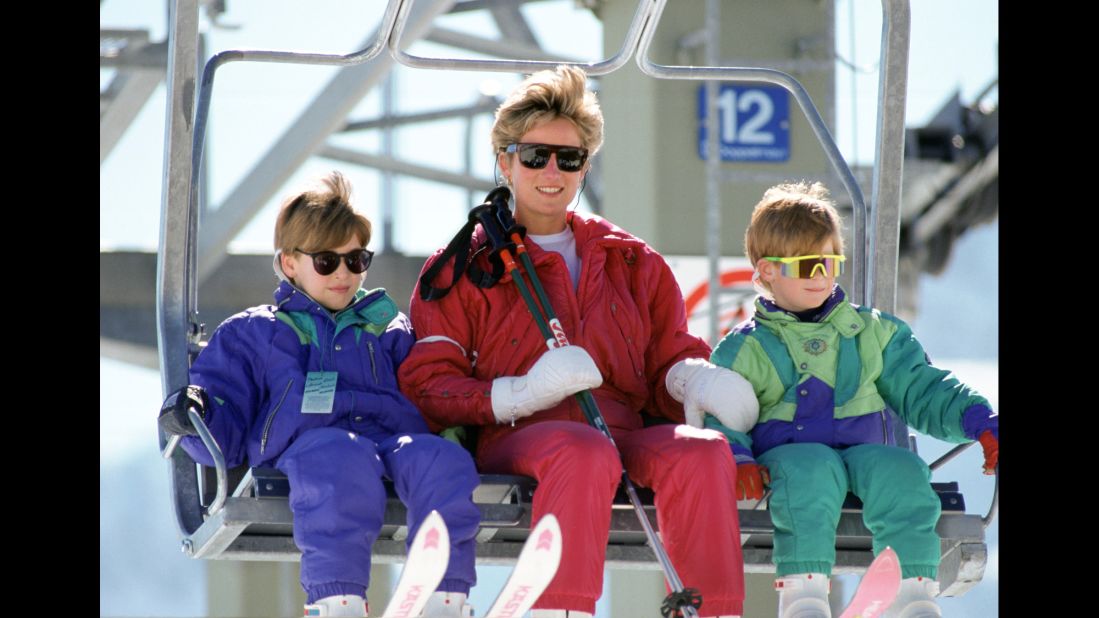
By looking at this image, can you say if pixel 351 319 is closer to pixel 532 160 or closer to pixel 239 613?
pixel 532 160

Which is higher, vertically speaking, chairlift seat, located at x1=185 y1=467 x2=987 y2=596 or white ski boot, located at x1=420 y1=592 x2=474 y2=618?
chairlift seat, located at x1=185 y1=467 x2=987 y2=596

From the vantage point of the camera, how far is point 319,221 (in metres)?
4.29

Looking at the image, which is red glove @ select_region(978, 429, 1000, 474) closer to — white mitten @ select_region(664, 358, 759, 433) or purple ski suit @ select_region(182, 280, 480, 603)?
white mitten @ select_region(664, 358, 759, 433)

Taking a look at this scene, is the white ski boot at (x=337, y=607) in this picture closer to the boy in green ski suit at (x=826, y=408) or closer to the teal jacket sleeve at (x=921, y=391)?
the boy in green ski suit at (x=826, y=408)

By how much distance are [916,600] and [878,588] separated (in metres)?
0.17

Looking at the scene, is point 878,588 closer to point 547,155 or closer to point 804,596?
point 804,596

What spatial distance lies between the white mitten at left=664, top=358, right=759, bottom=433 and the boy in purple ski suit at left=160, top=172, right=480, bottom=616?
60 cm

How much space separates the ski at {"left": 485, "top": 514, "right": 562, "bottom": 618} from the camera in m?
3.60

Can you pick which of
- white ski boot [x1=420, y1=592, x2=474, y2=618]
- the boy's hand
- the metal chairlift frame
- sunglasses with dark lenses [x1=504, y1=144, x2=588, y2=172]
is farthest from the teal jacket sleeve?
the boy's hand

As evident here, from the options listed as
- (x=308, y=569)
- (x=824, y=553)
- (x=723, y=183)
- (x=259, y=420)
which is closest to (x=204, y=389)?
(x=259, y=420)

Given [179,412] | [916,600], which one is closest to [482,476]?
[179,412]

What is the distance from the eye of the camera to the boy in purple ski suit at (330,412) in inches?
149

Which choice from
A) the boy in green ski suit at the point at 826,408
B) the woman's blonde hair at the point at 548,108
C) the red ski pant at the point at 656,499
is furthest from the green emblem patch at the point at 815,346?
the woman's blonde hair at the point at 548,108
